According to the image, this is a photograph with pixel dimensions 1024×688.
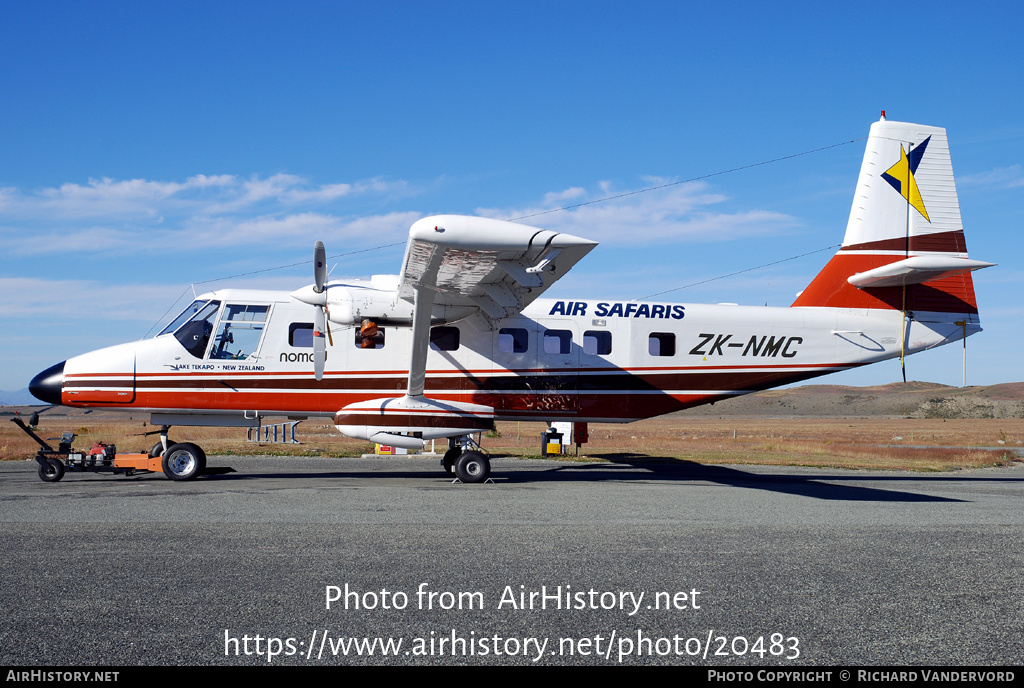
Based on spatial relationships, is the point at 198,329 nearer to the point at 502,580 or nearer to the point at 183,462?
the point at 183,462

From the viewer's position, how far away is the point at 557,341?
16.7 meters

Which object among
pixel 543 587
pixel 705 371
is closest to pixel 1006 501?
pixel 705 371

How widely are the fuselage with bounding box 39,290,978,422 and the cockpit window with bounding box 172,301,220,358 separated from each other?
0.03m

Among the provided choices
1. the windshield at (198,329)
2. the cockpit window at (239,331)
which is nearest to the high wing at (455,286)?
the cockpit window at (239,331)

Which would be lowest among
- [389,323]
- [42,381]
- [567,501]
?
[567,501]

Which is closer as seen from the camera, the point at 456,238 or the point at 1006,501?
the point at 456,238

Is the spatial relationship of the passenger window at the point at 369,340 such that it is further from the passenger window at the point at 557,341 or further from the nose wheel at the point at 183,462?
the nose wheel at the point at 183,462

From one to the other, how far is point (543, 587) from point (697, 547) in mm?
2580

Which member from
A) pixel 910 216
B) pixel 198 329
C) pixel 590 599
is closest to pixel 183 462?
pixel 198 329

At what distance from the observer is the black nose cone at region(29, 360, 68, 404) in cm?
1508

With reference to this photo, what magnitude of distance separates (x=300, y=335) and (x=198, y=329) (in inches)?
83.7

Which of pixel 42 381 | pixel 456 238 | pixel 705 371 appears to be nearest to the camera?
pixel 456 238

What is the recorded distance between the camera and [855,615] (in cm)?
546
